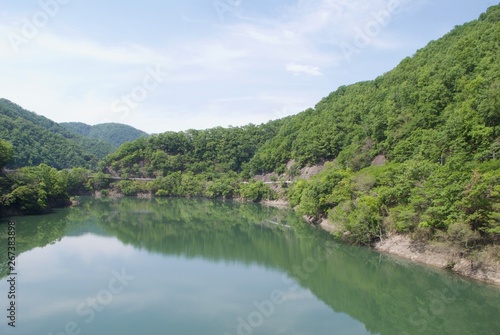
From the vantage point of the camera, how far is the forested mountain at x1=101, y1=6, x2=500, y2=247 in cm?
2264

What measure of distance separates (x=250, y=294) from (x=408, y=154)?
26170 millimetres

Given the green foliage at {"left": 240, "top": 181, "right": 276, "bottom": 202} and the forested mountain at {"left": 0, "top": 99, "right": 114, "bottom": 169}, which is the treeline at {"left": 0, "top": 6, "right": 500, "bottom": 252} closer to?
the green foliage at {"left": 240, "top": 181, "right": 276, "bottom": 202}

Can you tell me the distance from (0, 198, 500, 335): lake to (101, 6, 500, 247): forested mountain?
343 cm

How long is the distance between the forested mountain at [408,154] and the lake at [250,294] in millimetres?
3428

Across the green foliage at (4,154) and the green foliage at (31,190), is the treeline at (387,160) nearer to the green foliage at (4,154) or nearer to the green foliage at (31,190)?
the green foliage at (31,190)

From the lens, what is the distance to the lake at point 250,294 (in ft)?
52.9

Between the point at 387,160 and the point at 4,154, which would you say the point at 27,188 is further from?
the point at 387,160

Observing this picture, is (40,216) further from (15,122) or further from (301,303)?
(15,122)

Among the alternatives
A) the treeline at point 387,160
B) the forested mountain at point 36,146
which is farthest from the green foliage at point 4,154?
the forested mountain at point 36,146

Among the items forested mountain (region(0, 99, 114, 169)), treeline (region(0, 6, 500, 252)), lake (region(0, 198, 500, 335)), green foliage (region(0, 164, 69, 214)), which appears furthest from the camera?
forested mountain (region(0, 99, 114, 169))

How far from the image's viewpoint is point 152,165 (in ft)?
313

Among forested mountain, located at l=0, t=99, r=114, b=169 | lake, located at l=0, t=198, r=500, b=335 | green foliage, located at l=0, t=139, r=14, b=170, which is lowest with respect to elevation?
lake, located at l=0, t=198, r=500, b=335

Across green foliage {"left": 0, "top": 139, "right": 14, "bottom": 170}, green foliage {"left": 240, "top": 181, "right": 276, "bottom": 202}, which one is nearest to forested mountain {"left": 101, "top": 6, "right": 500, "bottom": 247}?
green foliage {"left": 240, "top": 181, "right": 276, "bottom": 202}

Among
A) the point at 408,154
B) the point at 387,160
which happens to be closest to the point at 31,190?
the point at 387,160
